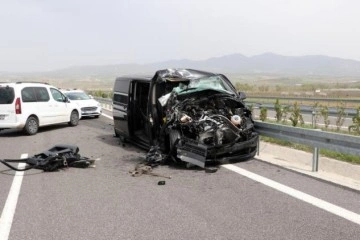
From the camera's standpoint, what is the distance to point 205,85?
944 cm

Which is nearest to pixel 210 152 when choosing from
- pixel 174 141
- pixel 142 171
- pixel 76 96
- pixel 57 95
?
pixel 174 141

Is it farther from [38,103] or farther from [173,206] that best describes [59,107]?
[173,206]

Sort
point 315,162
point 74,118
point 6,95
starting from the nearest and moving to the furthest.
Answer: point 315,162 < point 6,95 < point 74,118

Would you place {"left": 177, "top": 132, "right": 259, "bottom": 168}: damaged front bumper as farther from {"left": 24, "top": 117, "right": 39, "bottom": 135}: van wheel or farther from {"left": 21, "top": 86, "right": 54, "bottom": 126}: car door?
{"left": 21, "top": 86, "right": 54, "bottom": 126}: car door

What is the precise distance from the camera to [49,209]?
18.9ft

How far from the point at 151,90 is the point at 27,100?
291 inches

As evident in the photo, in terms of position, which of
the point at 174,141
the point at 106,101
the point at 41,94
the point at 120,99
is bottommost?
the point at 106,101

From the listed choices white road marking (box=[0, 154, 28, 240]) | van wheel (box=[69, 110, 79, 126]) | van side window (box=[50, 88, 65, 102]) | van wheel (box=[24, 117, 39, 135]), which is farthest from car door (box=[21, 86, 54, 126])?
white road marking (box=[0, 154, 28, 240])

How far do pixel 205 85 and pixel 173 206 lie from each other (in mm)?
4143

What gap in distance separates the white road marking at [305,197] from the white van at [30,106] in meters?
9.36

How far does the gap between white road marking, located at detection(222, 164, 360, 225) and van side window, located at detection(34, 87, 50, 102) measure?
1005 cm

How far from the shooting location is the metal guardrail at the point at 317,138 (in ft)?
23.7

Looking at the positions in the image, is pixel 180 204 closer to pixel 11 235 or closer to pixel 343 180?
pixel 11 235

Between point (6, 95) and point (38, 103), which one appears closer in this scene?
point (6, 95)
